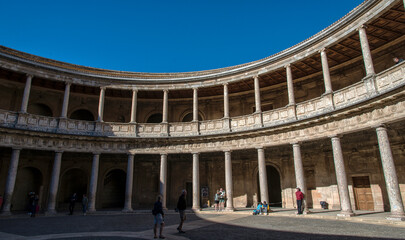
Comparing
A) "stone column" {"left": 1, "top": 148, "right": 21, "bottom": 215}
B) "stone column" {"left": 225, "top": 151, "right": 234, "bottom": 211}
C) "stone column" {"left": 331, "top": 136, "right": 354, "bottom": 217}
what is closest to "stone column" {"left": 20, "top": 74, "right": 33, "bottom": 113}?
"stone column" {"left": 1, "top": 148, "right": 21, "bottom": 215}

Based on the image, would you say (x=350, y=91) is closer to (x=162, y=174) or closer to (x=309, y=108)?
(x=309, y=108)

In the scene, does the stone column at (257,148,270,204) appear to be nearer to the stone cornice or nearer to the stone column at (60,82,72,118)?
the stone cornice

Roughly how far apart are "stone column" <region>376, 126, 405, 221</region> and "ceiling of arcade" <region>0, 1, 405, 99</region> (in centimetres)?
553

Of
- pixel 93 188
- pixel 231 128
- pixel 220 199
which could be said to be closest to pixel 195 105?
pixel 231 128

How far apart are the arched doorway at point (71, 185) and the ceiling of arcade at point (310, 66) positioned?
20.5 feet

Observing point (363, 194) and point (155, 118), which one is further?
point (155, 118)

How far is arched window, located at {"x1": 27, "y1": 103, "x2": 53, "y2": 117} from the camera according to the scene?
19.5 m

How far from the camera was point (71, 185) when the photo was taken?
20234 millimetres

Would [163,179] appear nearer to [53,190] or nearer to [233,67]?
[53,190]

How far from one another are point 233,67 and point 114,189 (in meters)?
13.2

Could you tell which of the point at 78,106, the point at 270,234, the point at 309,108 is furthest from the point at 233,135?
the point at 78,106

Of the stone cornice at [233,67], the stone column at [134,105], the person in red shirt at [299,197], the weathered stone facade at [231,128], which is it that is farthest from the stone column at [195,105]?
the person in red shirt at [299,197]

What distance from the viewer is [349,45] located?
14.9 metres

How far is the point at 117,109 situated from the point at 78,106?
9.65 ft
